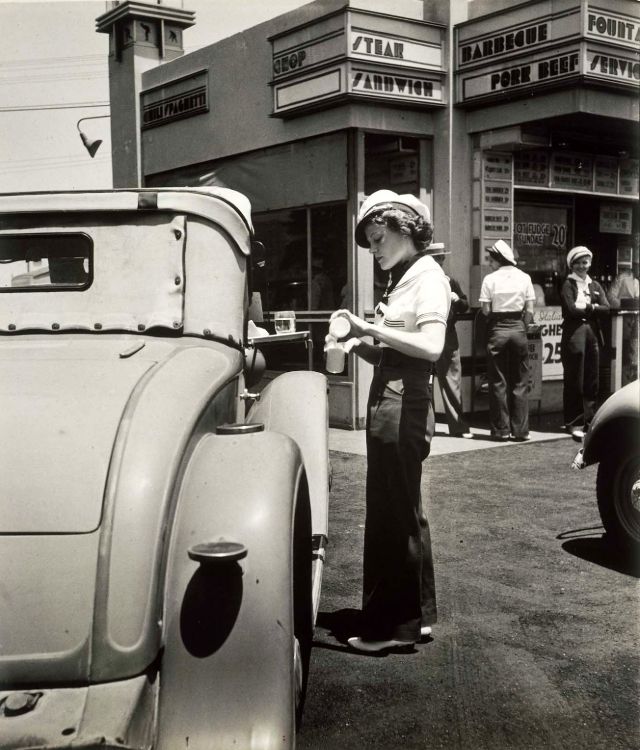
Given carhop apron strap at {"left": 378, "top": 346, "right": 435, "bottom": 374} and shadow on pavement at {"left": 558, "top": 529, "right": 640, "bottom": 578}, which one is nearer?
carhop apron strap at {"left": 378, "top": 346, "right": 435, "bottom": 374}

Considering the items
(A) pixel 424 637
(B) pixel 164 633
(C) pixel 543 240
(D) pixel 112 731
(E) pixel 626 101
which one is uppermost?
(E) pixel 626 101

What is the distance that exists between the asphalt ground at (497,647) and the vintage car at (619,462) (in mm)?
214

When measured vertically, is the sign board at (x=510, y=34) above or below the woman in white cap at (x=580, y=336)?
above

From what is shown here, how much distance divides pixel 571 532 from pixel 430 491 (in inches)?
55.8

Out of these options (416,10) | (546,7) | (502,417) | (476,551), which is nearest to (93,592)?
(476,551)

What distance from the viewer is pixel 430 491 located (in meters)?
6.57

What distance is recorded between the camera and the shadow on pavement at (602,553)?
4688 millimetres

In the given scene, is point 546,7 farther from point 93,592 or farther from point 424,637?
point 93,592

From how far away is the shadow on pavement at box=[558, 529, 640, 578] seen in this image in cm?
469

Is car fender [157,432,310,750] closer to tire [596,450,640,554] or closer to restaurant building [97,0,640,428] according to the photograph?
tire [596,450,640,554]

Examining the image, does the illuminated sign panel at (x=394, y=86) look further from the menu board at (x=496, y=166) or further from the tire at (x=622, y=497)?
the tire at (x=622, y=497)

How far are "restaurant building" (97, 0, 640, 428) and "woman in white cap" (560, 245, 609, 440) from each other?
0.92 metres

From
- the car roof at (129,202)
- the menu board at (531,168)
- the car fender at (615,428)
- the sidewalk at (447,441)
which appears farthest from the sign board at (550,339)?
the car roof at (129,202)

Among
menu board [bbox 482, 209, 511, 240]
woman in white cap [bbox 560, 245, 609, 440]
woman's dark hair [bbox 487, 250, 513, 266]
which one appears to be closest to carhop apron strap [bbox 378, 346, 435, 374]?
woman's dark hair [bbox 487, 250, 513, 266]
